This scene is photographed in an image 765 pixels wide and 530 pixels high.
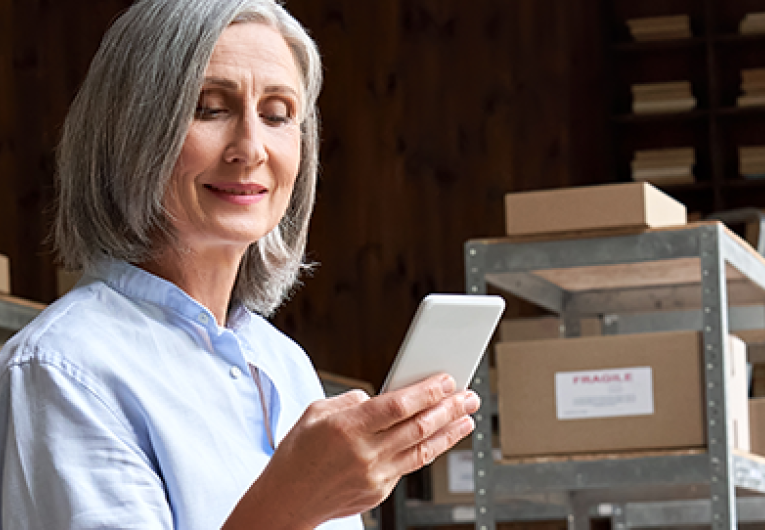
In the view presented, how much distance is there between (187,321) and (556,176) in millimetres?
4919

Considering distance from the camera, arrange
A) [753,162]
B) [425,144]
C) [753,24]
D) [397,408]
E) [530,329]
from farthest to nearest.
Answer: [425,144] < [753,24] < [753,162] < [530,329] < [397,408]

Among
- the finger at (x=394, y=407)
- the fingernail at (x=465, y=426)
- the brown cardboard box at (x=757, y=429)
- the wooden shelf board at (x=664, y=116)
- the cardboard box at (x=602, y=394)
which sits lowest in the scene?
the brown cardboard box at (x=757, y=429)

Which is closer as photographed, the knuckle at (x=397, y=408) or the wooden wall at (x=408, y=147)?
the knuckle at (x=397, y=408)

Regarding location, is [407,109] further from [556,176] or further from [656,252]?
[656,252]

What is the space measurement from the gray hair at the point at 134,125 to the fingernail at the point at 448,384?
340 millimetres

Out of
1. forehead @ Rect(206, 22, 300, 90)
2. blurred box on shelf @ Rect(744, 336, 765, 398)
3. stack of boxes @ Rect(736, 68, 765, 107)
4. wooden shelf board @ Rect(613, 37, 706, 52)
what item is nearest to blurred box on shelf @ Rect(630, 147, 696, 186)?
stack of boxes @ Rect(736, 68, 765, 107)

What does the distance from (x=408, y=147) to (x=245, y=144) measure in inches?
197

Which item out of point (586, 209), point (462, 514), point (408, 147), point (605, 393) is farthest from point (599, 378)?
point (408, 147)

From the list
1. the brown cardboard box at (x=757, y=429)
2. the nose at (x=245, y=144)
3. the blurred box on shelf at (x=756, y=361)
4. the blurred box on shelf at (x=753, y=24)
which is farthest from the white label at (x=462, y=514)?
the nose at (x=245, y=144)

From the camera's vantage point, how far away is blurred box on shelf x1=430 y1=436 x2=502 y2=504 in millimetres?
4637

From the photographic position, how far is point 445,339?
3.45 ft

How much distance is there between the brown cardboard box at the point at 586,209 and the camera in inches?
97.3

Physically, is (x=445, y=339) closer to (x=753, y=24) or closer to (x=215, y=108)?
(x=215, y=108)

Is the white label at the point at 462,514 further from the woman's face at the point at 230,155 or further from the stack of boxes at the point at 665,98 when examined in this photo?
the woman's face at the point at 230,155
